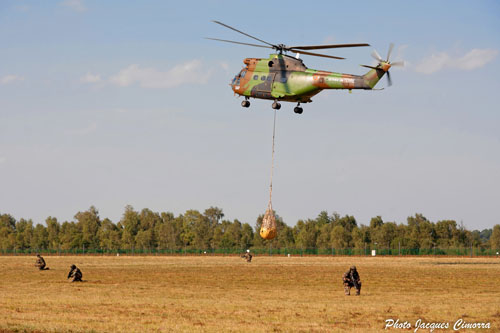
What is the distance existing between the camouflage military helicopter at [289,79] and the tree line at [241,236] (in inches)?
4020

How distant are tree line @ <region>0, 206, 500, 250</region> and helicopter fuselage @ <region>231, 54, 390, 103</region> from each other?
102 m

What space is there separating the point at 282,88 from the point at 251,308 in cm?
1606

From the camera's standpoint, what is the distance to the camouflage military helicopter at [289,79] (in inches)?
1624

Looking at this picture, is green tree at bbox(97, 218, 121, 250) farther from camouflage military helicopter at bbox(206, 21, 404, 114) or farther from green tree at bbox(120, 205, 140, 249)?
camouflage military helicopter at bbox(206, 21, 404, 114)

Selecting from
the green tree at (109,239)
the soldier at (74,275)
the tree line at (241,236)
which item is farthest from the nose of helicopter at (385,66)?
the green tree at (109,239)

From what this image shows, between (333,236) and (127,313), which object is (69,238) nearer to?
(333,236)

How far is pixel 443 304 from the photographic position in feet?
107

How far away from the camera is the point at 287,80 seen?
43219 millimetres

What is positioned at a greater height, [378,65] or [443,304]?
[378,65]

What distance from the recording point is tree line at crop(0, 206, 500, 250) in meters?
150

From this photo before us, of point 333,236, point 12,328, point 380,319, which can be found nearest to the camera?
point 12,328

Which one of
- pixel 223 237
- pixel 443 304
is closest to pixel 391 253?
pixel 223 237

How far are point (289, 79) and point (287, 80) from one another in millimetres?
154

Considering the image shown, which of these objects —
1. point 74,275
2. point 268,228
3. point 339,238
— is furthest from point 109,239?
point 268,228
